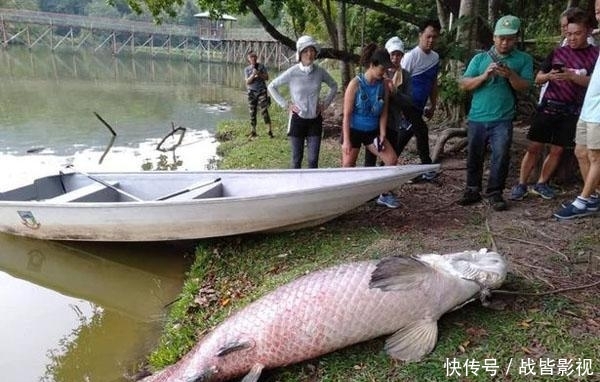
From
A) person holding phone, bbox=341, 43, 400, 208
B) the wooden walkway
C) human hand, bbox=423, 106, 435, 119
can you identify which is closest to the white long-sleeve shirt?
person holding phone, bbox=341, 43, 400, 208

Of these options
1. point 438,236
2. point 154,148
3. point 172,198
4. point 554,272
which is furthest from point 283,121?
point 554,272

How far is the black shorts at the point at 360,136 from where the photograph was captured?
5223 millimetres

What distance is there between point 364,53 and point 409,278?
2.68 meters

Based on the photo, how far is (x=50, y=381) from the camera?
413 cm

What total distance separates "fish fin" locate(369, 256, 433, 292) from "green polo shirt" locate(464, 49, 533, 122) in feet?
7.85

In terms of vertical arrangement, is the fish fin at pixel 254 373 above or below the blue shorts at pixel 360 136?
below

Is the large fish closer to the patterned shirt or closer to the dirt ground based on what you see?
the dirt ground

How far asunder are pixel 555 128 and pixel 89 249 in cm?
537

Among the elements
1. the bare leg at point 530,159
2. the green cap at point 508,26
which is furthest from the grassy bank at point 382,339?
the green cap at point 508,26

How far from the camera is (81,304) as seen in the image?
17.5 feet

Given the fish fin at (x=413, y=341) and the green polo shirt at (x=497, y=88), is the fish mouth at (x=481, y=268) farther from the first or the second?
the green polo shirt at (x=497, y=88)

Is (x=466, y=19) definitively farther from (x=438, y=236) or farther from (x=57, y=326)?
(x=57, y=326)

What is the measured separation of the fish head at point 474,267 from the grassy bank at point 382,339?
0.77 ft

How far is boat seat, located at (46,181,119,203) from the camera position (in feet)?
18.7
